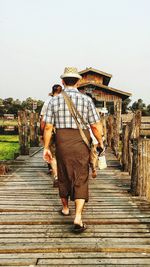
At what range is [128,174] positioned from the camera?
7547 millimetres

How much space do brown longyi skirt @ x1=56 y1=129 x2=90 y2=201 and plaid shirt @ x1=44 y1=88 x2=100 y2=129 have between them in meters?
0.10

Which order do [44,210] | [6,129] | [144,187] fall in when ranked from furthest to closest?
[6,129] → [144,187] → [44,210]

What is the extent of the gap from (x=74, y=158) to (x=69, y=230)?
33.0 inches

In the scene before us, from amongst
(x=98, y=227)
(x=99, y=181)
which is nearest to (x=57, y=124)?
(x=98, y=227)

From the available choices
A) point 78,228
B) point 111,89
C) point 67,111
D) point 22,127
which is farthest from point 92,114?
point 111,89

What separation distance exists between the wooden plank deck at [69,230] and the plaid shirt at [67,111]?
1.24m

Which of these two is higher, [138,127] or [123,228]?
[138,127]

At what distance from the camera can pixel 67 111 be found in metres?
3.79

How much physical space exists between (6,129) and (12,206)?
76.8 feet

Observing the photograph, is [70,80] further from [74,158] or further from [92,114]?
[74,158]

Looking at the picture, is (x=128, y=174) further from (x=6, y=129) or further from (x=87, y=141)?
(x=6, y=129)

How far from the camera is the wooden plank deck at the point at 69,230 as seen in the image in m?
3.01

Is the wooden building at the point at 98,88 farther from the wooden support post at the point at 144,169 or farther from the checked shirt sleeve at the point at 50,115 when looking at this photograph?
the checked shirt sleeve at the point at 50,115

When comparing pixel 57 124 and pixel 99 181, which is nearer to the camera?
pixel 57 124
